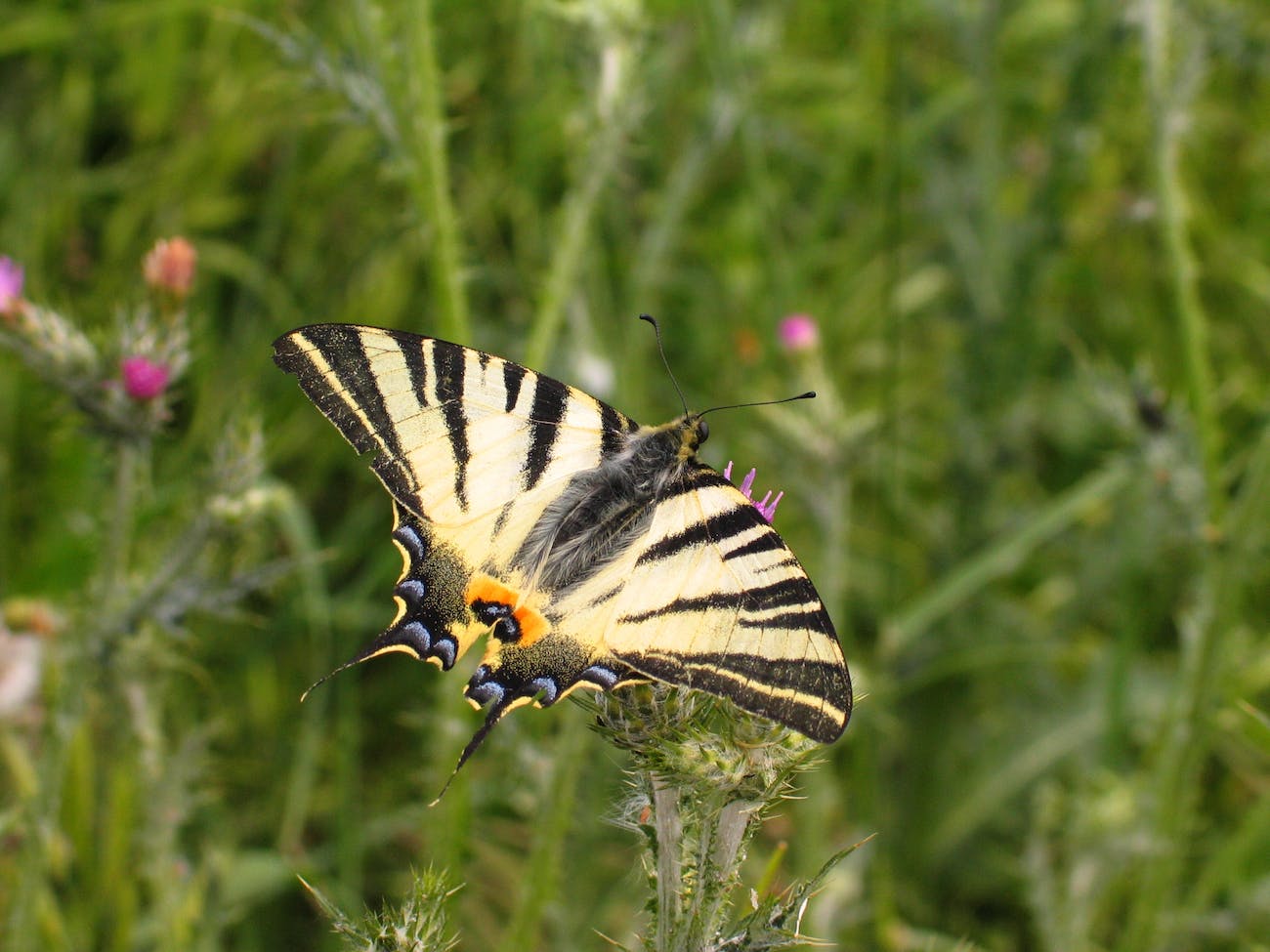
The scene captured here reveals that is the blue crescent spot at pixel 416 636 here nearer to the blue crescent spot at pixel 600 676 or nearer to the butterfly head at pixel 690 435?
the blue crescent spot at pixel 600 676

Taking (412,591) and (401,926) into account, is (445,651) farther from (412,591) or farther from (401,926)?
(401,926)

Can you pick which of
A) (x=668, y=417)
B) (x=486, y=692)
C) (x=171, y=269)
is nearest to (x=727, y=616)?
(x=486, y=692)

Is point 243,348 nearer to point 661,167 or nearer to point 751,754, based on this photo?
point 661,167

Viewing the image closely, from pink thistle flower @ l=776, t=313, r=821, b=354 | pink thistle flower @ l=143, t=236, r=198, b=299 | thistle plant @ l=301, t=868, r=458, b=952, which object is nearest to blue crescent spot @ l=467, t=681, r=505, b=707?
thistle plant @ l=301, t=868, r=458, b=952

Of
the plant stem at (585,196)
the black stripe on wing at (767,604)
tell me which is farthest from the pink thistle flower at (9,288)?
the black stripe on wing at (767,604)

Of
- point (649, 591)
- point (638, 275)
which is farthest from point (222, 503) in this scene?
point (638, 275)

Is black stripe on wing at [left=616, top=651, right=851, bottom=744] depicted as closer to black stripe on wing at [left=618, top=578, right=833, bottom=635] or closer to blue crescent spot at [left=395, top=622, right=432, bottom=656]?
black stripe on wing at [left=618, top=578, right=833, bottom=635]
